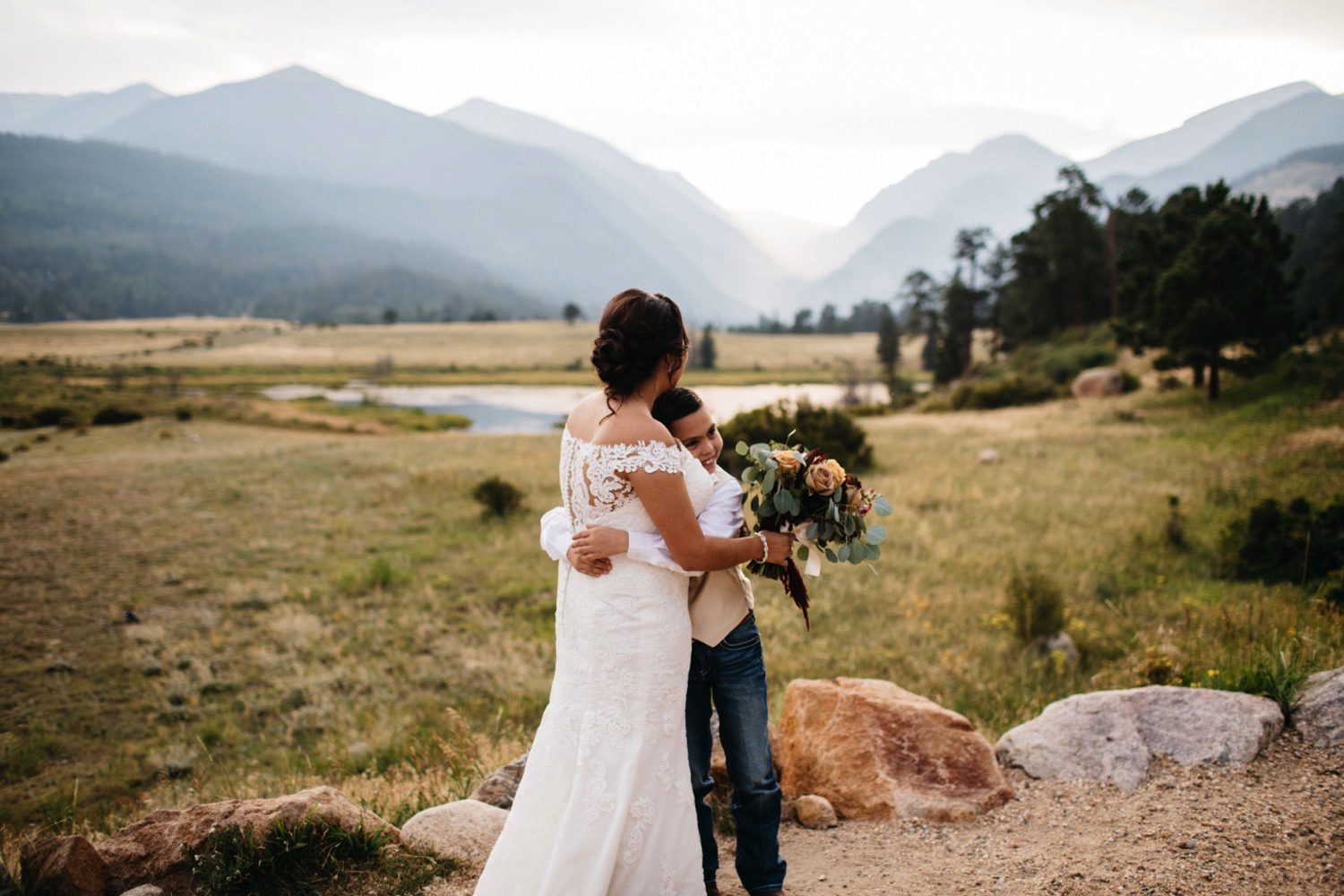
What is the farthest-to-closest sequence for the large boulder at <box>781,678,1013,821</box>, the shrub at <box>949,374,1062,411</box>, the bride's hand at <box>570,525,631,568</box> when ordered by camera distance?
the shrub at <box>949,374,1062,411</box>
the large boulder at <box>781,678,1013,821</box>
the bride's hand at <box>570,525,631,568</box>

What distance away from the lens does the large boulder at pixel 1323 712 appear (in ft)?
14.5

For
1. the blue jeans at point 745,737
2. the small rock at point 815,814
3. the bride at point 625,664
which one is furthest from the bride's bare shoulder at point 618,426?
the small rock at point 815,814

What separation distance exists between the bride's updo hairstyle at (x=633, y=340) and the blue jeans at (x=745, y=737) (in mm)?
1296

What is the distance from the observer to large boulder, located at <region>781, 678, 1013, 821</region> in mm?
4574

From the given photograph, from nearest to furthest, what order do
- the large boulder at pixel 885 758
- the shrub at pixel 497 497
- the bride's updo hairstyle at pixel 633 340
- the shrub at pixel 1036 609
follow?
1. the bride's updo hairstyle at pixel 633 340
2. the large boulder at pixel 885 758
3. the shrub at pixel 1036 609
4. the shrub at pixel 497 497

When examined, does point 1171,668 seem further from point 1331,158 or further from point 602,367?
point 1331,158

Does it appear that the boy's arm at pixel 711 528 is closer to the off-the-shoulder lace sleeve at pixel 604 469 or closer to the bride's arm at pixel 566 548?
the bride's arm at pixel 566 548

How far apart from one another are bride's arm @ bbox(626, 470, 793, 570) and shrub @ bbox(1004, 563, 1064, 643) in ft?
25.6

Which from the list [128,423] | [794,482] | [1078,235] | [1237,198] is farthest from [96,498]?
[1078,235]

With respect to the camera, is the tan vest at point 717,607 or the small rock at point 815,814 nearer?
the tan vest at point 717,607

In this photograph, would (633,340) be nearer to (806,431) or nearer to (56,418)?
(806,431)

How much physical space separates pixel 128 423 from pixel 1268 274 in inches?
1839

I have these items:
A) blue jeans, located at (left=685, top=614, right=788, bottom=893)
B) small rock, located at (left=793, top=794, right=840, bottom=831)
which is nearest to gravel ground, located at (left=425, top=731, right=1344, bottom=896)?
small rock, located at (left=793, top=794, right=840, bottom=831)

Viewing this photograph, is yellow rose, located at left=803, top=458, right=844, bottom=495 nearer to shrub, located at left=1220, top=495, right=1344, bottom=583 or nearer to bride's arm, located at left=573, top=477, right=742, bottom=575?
bride's arm, located at left=573, top=477, right=742, bottom=575
